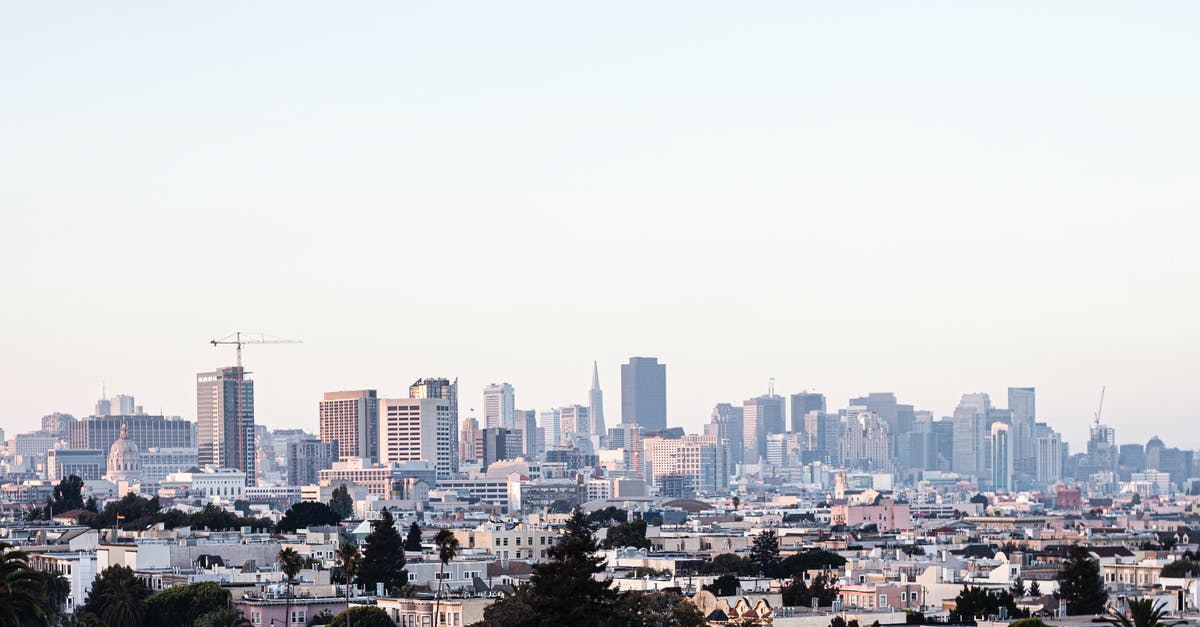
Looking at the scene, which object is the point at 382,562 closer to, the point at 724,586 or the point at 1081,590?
the point at 724,586

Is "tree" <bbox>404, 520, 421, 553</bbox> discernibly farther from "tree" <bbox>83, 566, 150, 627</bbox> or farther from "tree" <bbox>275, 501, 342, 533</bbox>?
"tree" <bbox>83, 566, 150, 627</bbox>

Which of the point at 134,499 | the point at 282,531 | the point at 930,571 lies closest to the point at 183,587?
the point at 930,571

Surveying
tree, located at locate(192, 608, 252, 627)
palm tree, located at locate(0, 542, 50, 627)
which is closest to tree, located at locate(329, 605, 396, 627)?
tree, located at locate(192, 608, 252, 627)

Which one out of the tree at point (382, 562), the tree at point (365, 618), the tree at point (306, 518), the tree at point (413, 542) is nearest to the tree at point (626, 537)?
the tree at point (413, 542)

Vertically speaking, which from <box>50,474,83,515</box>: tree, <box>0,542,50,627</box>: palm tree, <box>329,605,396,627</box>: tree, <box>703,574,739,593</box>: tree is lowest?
<box>329,605,396,627</box>: tree

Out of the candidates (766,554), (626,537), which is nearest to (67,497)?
(626,537)

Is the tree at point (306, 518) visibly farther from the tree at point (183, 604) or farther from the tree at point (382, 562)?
the tree at point (183, 604)

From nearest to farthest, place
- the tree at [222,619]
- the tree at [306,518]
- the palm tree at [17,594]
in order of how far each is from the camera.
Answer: the palm tree at [17,594]
the tree at [222,619]
the tree at [306,518]
